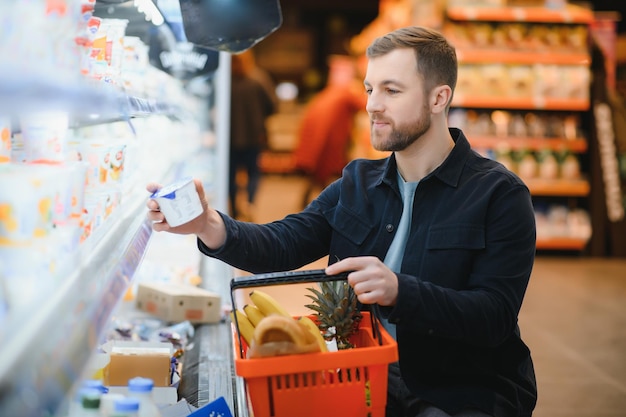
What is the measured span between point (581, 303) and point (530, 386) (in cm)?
420

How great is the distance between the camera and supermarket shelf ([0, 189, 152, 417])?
3.08 feet

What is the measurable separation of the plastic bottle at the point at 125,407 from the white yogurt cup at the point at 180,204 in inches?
22.2

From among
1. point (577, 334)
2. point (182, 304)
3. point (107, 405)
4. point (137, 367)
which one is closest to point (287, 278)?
point (107, 405)

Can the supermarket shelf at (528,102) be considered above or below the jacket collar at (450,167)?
above

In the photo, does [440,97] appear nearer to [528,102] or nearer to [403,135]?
[403,135]

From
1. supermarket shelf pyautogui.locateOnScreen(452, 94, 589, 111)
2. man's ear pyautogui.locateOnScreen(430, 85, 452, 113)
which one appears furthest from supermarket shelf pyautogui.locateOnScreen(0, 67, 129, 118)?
supermarket shelf pyautogui.locateOnScreen(452, 94, 589, 111)

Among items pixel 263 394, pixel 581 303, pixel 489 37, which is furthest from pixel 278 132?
pixel 263 394

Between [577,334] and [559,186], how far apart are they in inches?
132

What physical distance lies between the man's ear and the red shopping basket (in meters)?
0.71

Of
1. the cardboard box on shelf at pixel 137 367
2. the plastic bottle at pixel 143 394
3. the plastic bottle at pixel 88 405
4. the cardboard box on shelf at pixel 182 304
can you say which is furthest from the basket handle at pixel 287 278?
the cardboard box on shelf at pixel 182 304

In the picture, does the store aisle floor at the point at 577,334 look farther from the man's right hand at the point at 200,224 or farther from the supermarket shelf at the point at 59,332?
the supermarket shelf at the point at 59,332

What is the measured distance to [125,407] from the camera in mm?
1379

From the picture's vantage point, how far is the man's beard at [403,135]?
7.00 ft

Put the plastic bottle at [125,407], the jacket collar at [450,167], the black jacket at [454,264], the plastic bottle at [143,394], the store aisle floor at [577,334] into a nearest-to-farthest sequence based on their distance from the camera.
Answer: the plastic bottle at [125,407] → the plastic bottle at [143,394] → the black jacket at [454,264] → the jacket collar at [450,167] → the store aisle floor at [577,334]
